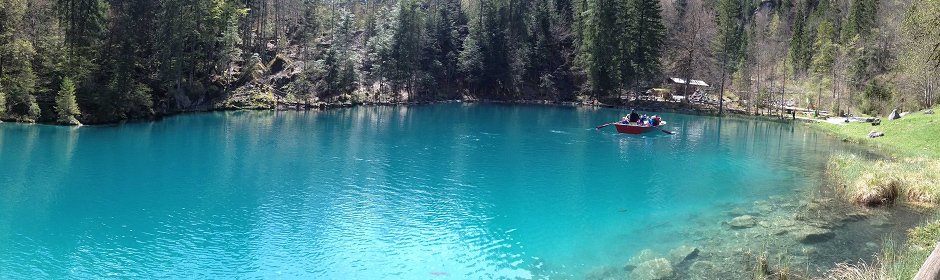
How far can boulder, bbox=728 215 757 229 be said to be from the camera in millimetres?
24894

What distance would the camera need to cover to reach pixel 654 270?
19547 mm

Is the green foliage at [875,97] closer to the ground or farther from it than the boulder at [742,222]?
farther from it

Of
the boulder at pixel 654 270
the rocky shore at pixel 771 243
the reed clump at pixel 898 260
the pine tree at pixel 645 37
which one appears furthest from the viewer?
the pine tree at pixel 645 37

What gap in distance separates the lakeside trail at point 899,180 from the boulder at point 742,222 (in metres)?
5.04

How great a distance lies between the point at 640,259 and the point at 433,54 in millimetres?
83524

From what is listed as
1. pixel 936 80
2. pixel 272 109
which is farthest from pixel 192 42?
pixel 936 80

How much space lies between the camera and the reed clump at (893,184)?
2667 cm

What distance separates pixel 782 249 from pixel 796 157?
26523 millimetres

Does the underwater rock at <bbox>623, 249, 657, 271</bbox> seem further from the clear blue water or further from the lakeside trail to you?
the lakeside trail

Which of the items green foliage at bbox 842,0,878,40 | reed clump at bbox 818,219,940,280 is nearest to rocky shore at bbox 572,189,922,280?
reed clump at bbox 818,219,940,280

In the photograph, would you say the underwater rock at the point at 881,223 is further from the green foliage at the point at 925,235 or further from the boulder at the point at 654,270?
the boulder at the point at 654,270

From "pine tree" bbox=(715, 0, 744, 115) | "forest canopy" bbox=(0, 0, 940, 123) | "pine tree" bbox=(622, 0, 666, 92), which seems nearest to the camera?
"forest canopy" bbox=(0, 0, 940, 123)

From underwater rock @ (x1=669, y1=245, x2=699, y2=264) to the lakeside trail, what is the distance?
4.27 metres

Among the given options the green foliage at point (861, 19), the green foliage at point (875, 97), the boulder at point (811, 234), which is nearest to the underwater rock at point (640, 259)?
the boulder at point (811, 234)
